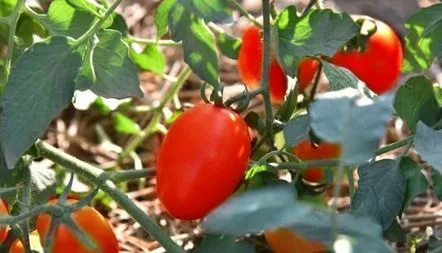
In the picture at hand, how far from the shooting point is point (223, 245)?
103cm

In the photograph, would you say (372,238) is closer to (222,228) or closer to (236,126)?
(222,228)

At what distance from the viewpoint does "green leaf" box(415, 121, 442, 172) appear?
0.92 m

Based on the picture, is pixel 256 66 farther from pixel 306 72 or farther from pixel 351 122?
pixel 351 122

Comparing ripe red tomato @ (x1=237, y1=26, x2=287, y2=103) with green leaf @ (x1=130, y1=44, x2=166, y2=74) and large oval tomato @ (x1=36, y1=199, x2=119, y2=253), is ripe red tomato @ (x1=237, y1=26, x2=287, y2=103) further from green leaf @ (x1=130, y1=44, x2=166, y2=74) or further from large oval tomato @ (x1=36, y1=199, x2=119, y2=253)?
large oval tomato @ (x1=36, y1=199, x2=119, y2=253)

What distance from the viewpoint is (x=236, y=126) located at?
3.56 feet

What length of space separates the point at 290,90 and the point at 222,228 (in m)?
0.59

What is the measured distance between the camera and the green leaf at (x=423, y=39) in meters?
1.24

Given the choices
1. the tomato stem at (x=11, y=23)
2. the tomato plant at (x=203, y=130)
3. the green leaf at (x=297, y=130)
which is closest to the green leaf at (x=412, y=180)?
the tomato plant at (x=203, y=130)

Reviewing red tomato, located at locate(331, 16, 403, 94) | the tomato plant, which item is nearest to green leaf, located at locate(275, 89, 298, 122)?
the tomato plant

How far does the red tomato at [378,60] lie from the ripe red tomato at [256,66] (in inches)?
3.5

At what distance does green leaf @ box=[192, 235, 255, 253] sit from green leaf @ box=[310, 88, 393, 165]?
332 mm

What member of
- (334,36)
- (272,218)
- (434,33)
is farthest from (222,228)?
(434,33)

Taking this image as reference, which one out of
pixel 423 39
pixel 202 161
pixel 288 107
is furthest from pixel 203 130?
pixel 423 39

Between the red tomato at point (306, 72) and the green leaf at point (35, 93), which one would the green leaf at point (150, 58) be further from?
the green leaf at point (35, 93)
